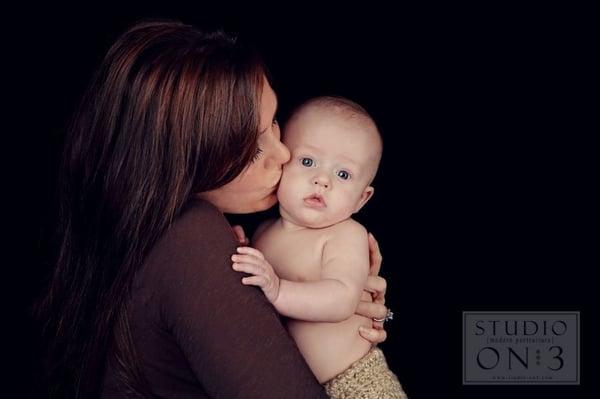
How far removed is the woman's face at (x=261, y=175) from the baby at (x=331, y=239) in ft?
0.24

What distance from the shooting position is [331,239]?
2.04 metres

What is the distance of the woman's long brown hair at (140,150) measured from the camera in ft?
5.43

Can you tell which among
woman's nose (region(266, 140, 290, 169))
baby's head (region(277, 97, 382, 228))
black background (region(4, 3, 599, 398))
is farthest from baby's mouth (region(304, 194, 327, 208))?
black background (region(4, 3, 599, 398))

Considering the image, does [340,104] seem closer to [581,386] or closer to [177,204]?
[177,204]

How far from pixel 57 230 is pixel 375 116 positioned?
134 centimetres

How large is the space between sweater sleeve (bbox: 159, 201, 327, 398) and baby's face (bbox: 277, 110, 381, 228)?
41 cm

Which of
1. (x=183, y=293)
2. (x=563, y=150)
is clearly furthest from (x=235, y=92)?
(x=563, y=150)

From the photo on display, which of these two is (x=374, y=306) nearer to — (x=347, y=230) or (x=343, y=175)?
(x=347, y=230)

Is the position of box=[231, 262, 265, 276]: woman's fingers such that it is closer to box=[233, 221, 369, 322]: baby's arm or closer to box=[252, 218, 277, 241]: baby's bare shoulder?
box=[233, 221, 369, 322]: baby's arm

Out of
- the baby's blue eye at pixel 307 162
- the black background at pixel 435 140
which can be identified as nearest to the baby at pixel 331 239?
the baby's blue eye at pixel 307 162

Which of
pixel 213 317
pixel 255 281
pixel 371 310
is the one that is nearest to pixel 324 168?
pixel 371 310

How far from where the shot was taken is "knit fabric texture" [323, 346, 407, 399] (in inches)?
78.2

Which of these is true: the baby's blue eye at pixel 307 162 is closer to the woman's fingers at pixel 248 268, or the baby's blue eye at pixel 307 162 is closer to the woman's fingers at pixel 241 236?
the woman's fingers at pixel 241 236

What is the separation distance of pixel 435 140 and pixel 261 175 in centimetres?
120
